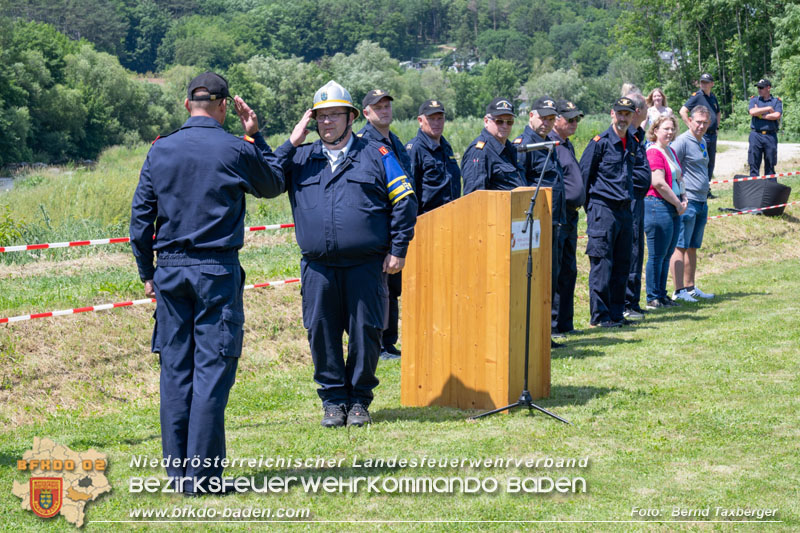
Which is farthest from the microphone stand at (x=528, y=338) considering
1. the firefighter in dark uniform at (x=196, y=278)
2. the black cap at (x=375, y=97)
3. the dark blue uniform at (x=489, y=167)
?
the black cap at (x=375, y=97)

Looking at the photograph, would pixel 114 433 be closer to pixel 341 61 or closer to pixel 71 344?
pixel 71 344

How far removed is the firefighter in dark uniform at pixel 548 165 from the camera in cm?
888

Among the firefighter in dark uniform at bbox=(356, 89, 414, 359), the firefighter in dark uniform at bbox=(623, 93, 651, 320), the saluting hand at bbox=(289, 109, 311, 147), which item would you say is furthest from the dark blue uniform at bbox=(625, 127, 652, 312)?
the saluting hand at bbox=(289, 109, 311, 147)

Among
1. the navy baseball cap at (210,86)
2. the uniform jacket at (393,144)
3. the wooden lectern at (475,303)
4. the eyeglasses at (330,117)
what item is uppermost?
the navy baseball cap at (210,86)

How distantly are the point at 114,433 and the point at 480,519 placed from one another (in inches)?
128

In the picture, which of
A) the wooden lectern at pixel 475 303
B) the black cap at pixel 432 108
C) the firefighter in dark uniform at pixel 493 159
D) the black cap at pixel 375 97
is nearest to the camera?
the wooden lectern at pixel 475 303

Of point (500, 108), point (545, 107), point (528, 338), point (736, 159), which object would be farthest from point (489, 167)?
point (736, 159)

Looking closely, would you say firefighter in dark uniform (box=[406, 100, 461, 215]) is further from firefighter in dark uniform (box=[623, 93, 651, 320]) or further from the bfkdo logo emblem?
the bfkdo logo emblem

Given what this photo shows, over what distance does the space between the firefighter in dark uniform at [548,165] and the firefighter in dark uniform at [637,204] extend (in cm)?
143

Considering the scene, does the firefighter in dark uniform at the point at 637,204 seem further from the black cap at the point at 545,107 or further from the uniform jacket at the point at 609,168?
the black cap at the point at 545,107

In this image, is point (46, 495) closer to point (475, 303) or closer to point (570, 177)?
point (475, 303)

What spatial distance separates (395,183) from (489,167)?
2535mm

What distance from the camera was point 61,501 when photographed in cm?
468

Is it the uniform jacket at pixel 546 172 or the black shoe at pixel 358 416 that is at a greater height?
the uniform jacket at pixel 546 172
